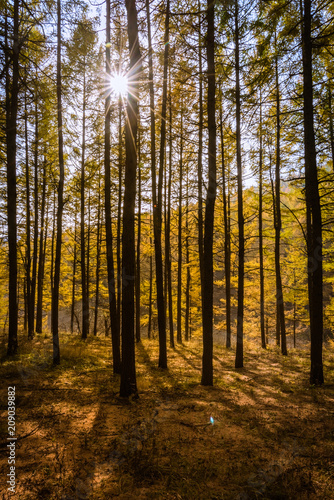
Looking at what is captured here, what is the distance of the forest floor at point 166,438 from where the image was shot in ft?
9.20

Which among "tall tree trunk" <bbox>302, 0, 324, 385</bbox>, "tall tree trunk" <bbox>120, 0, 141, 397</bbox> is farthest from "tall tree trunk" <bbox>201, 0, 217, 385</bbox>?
"tall tree trunk" <bbox>302, 0, 324, 385</bbox>

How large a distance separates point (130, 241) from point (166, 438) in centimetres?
369

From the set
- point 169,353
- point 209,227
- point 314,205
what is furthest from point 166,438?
point 169,353

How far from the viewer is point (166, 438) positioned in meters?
3.91

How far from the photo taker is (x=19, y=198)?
15.2 meters

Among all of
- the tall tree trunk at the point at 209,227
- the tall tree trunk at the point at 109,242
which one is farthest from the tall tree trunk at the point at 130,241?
Answer: the tall tree trunk at the point at 209,227

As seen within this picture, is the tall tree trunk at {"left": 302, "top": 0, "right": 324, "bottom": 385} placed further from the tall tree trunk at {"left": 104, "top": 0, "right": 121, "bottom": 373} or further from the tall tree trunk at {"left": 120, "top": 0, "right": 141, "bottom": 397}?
the tall tree trunk at {"left": 104, "top": 0, "right": 121, "bottom": 373}

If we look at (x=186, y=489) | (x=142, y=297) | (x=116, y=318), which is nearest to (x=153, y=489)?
(x=186, y=489)

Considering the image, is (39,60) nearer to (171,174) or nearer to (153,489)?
(171,174)

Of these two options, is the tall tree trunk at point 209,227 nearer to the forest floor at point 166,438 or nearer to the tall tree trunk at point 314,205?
the forest floor at point 166,438

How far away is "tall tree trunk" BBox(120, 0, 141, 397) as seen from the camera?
18.2 feet

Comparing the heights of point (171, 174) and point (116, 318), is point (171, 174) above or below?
above

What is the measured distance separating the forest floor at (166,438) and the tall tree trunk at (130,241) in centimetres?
72

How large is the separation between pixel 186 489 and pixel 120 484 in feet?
2.42
